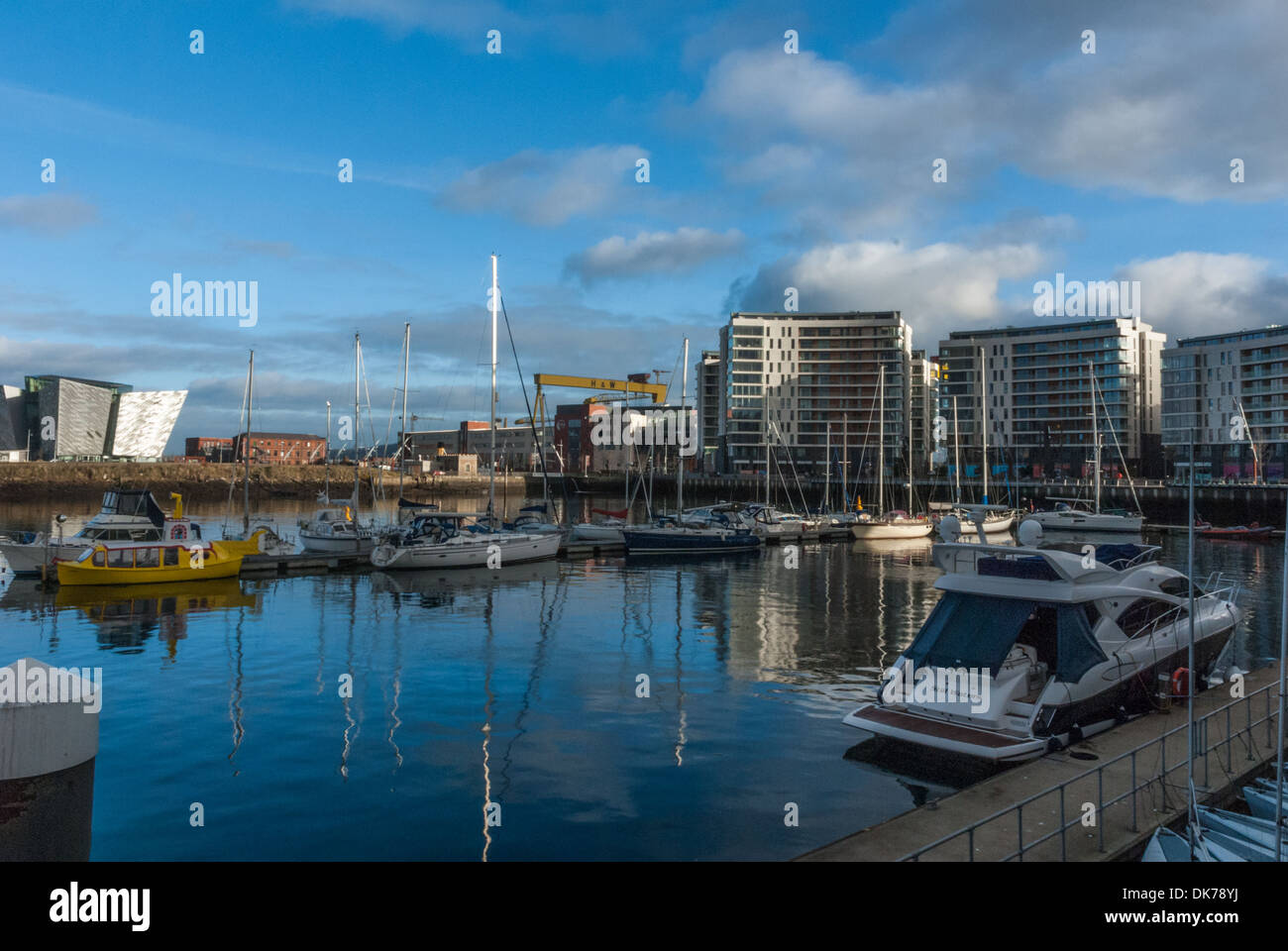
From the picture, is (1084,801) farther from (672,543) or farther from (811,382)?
(811,382)

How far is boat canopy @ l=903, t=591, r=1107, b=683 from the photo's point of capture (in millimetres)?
14172

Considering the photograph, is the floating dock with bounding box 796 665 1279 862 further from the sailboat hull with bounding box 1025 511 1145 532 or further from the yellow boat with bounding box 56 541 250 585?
the sailboat hull with bounding box 1025 511 1145 532

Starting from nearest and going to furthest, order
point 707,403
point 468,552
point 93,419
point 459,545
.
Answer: point 459,545 < point 468,552 < point 93,419 < point 707,403

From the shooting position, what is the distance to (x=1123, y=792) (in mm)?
10477

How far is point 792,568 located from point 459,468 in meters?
131

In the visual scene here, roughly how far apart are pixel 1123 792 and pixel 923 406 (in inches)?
6319

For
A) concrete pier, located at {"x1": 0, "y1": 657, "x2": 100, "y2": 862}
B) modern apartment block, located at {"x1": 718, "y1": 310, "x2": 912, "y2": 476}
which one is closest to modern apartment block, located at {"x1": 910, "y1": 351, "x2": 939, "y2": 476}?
modern apartment block, located at {"x1": 718, "y1": 310, "x2": 912, "y2": 476}

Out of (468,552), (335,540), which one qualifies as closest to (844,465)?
(468,552)

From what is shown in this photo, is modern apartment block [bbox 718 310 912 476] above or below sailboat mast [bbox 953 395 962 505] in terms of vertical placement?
above

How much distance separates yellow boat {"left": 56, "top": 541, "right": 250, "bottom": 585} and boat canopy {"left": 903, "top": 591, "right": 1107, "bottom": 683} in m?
32.1

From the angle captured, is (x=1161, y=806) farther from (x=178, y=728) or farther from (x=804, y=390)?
(x=804, y=390)

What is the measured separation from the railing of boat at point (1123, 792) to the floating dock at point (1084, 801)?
2 cm

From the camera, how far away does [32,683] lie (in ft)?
17.3

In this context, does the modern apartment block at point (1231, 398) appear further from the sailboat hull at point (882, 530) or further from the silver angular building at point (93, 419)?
the silver angular building at point (93, 419)
